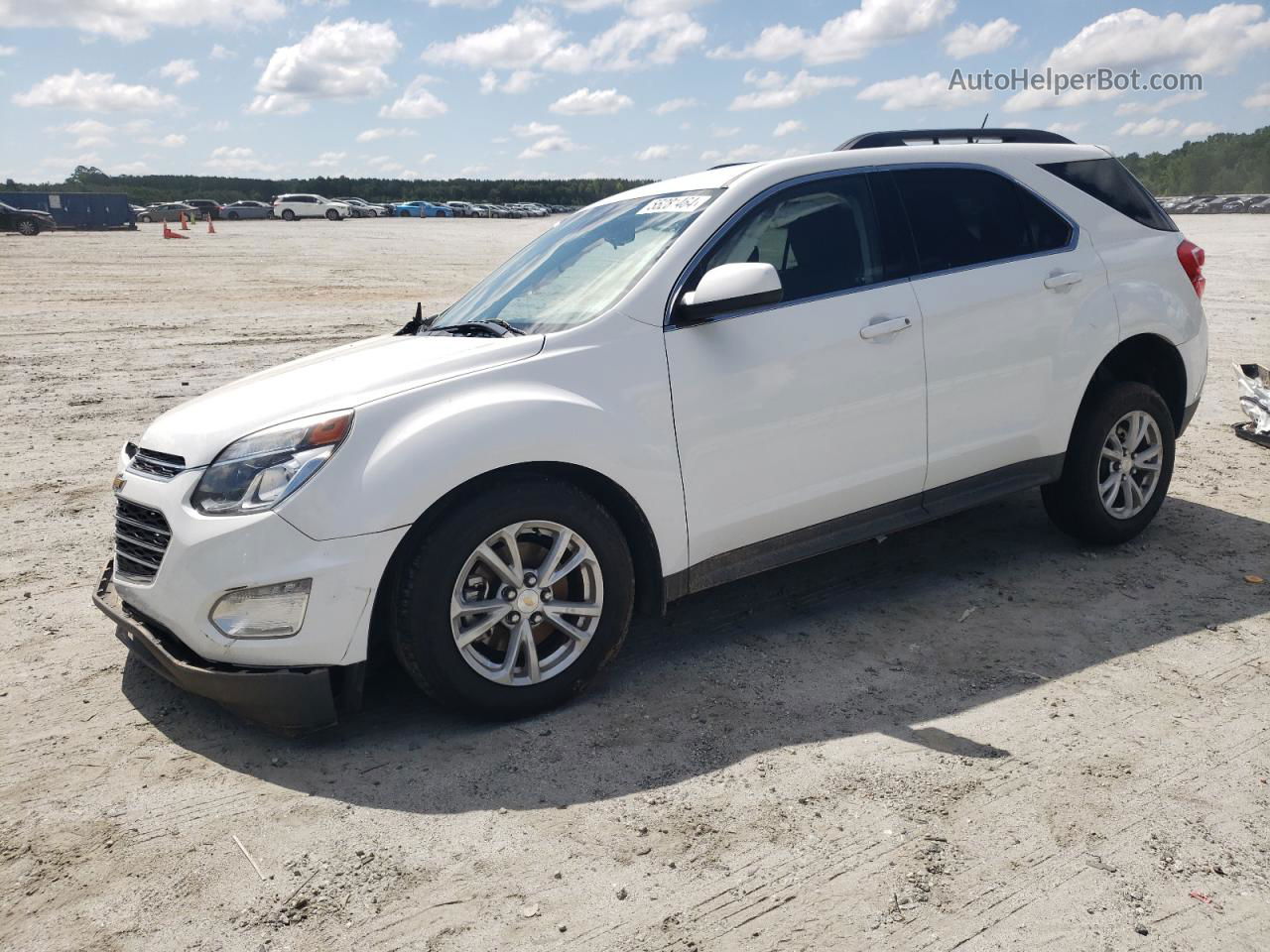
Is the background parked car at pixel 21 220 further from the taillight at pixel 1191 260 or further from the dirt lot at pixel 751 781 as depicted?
the taillight at pixel 1191 260

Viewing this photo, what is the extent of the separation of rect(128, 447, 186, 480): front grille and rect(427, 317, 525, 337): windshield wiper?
119 centimetres

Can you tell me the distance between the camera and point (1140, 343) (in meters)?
5.29

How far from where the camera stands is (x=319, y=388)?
Result: 146 inches

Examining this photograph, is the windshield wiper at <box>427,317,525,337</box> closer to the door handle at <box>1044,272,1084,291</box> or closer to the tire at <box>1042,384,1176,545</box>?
the door handle at <box>1044,272,1084,291</box>

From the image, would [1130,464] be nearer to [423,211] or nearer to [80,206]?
[80,206]

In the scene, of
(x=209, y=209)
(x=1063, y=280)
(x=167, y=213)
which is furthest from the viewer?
(x=209, y=209)

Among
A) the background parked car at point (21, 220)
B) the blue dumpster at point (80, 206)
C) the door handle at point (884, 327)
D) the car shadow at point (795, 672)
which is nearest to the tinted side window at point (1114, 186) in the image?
the door handle at point (884, 327)

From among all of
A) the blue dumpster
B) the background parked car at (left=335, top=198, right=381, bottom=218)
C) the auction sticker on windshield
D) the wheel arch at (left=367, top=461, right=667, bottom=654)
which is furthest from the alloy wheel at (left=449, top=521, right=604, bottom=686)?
the background parked car at (left=335, top=198, right=381, bottom=218)

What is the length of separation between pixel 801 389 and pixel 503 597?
1.41 metres

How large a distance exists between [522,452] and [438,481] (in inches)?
12.2

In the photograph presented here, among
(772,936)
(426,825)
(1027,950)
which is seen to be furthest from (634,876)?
(1027,950)

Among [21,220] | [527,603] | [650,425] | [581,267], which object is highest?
[21,220]

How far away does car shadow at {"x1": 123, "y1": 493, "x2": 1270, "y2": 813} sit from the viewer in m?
3.47

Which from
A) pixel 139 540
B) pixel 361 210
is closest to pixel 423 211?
pixel 361 210
